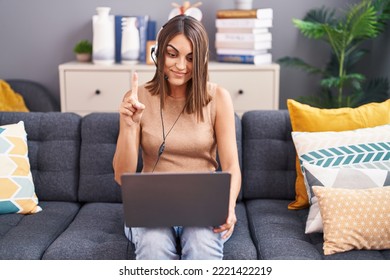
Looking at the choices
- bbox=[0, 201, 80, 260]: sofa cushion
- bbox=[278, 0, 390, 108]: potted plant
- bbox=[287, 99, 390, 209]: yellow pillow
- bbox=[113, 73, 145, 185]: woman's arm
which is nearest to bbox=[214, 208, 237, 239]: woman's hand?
bbox=[113, 73, 145, 185]: woman's arm

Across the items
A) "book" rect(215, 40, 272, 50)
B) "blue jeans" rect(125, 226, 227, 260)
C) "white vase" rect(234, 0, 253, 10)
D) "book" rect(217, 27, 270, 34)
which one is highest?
"white vase" rect(234, 0, 253, 10)

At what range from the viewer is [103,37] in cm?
363

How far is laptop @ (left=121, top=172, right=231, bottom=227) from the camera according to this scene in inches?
63.2

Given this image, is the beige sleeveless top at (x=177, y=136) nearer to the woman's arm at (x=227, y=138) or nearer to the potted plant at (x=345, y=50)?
the woman's arm at (x=227, y=138)

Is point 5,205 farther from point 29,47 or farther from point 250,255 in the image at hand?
point 29,47

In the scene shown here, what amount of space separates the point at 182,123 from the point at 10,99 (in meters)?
1.94

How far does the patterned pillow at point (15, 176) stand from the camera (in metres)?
2.25

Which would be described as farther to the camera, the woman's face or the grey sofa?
the grey sofa

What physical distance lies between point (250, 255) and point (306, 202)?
46 centimetres

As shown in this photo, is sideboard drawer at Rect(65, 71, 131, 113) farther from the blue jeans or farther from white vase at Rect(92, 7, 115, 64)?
the blue jeans

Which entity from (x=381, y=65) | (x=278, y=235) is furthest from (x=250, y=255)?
(x=381, y=65)

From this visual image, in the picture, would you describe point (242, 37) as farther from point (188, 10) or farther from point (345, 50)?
point (345, 50)

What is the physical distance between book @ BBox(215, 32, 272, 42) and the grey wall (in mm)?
241

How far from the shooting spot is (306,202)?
2.31 m
